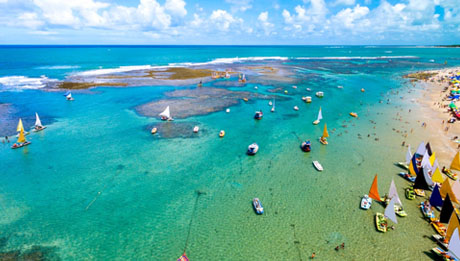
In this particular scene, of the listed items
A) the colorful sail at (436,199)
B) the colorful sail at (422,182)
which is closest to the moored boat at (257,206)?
the colorful sail at (436,199)

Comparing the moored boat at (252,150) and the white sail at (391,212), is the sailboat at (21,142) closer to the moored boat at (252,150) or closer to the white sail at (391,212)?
the moored boat at (252,150)

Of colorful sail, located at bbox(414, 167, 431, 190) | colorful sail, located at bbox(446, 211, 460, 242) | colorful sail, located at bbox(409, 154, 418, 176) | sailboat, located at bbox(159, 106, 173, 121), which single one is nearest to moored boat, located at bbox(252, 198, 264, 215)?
colorful sail, located at bbox(446, 211, 460, 242)

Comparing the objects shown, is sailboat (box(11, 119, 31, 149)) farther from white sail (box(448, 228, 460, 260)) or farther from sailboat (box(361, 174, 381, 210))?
white sail (box(448, 228, 460, 260))

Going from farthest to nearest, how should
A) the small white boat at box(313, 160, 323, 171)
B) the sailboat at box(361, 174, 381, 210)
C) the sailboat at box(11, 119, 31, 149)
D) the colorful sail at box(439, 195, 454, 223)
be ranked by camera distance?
the sailboat at box(11, 119, 31, 149)
the small white boat at box(313, 160, 323, 171)
the sailboat at box(361, 174, 381, 210)
the colorful sail at box(439, 195, 454, 223)

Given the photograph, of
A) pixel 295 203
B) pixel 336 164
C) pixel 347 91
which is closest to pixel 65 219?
pixel 295 203

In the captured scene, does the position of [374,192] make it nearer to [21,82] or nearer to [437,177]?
[437,177]

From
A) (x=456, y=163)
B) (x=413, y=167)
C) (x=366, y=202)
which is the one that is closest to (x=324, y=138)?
(x=413, y=167)
